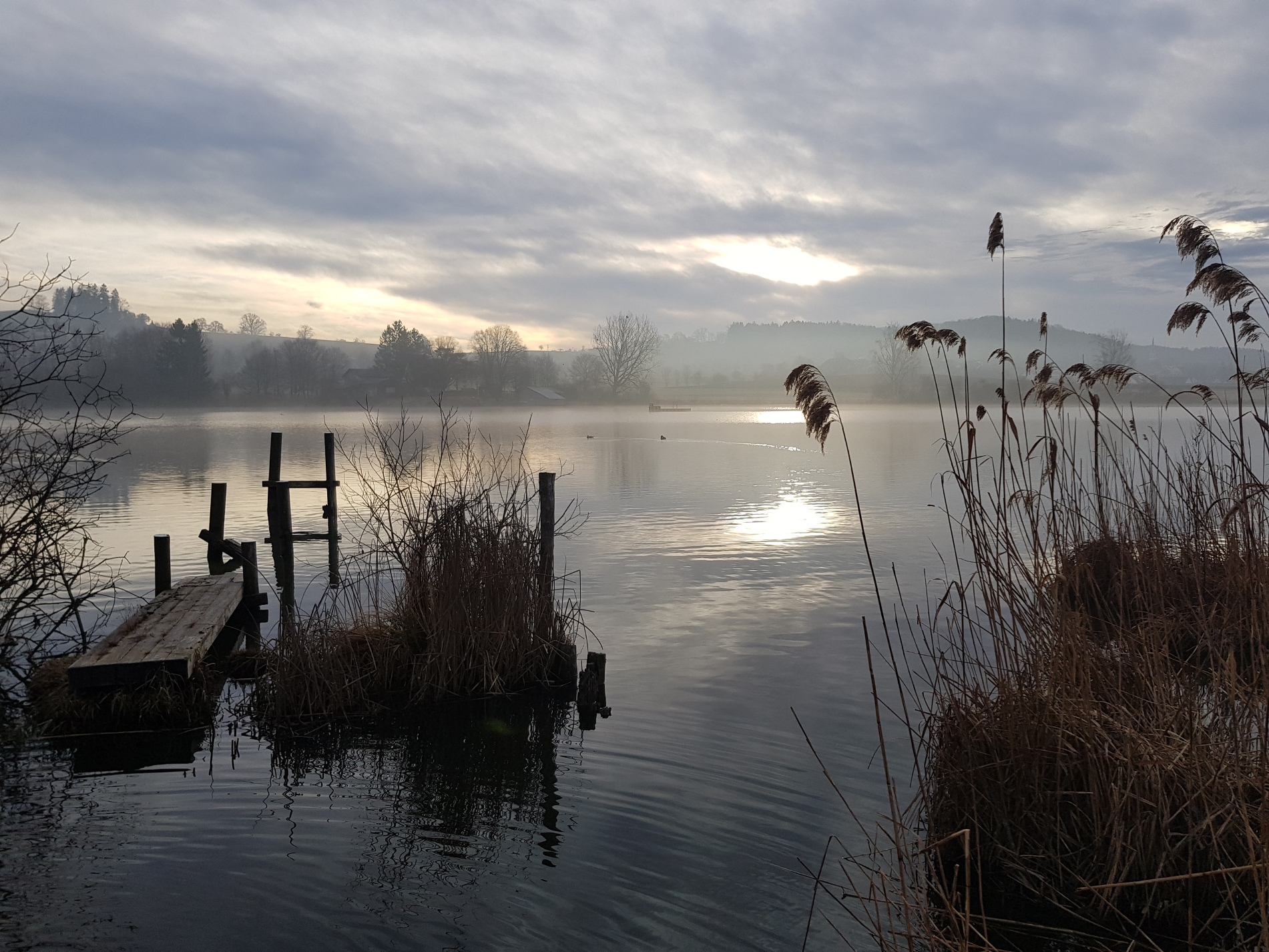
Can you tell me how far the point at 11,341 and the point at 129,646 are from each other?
9.15ft

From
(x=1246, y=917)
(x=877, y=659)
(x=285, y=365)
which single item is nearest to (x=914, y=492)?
(x=877, y=659)

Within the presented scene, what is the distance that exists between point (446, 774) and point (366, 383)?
109443 millimetres

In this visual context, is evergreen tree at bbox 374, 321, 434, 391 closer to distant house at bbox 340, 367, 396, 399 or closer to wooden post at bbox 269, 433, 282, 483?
distant house at bbox 340, 367, 396, 399

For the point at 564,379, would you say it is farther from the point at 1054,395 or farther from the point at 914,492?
the point at 1054,395

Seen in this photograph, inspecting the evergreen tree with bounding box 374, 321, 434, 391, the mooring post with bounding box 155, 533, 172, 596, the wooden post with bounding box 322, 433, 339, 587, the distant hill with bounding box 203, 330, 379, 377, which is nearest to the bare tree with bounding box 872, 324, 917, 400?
the evergreen tree with bounding box 374, 321, 434, 391

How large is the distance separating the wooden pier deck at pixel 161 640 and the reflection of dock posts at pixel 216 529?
11.1ft

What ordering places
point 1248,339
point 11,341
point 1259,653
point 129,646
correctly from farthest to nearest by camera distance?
point 129,646 → point 11,341 → point 1248,339 → point 1259,653

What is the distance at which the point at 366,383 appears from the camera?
110500 mm

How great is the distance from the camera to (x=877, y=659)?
9.91 meters

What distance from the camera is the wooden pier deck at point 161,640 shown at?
24.0 ft

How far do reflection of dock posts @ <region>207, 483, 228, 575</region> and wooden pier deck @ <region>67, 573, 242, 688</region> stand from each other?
3.39 meters

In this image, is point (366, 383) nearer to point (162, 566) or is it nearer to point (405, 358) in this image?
point (405, 358)

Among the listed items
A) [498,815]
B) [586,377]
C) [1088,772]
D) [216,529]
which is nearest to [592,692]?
[498,815]

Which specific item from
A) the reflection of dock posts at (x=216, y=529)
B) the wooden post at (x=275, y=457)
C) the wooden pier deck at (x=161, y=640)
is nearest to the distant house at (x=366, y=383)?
the wooden post at (x=275, y=457)
